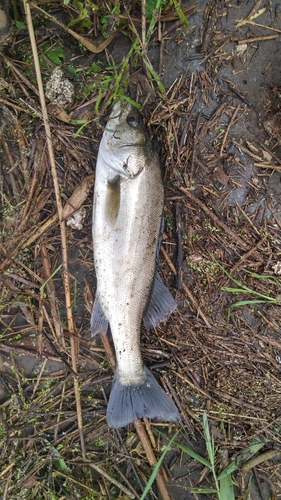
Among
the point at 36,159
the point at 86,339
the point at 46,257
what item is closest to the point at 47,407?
the point at 86,339

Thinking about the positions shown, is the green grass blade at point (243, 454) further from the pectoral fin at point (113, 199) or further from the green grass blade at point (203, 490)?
the pectoral fin at point (113, 199)

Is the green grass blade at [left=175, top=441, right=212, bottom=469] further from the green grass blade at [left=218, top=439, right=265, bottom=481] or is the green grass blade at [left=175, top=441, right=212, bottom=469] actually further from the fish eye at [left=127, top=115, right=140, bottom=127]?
the fish eye at [left=127, top=115, right=140, bottom=127]

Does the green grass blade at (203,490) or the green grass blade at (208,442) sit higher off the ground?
the green grass blade at (208,442)

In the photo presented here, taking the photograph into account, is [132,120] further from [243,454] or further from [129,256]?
[243,454]

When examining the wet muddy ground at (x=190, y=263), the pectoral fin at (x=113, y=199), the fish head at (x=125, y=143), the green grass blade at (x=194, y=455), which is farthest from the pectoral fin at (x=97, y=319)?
the green grass blade at (x=194, y=455)

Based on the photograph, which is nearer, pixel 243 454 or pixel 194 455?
pixel 194 455

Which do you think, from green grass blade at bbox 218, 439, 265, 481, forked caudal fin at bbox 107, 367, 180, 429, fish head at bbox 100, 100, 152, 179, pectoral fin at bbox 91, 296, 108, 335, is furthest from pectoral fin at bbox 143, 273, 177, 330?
green grass blade at bbox 218, 439, 265, 481

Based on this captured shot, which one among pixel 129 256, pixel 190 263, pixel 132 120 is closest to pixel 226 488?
pixel 190 263
